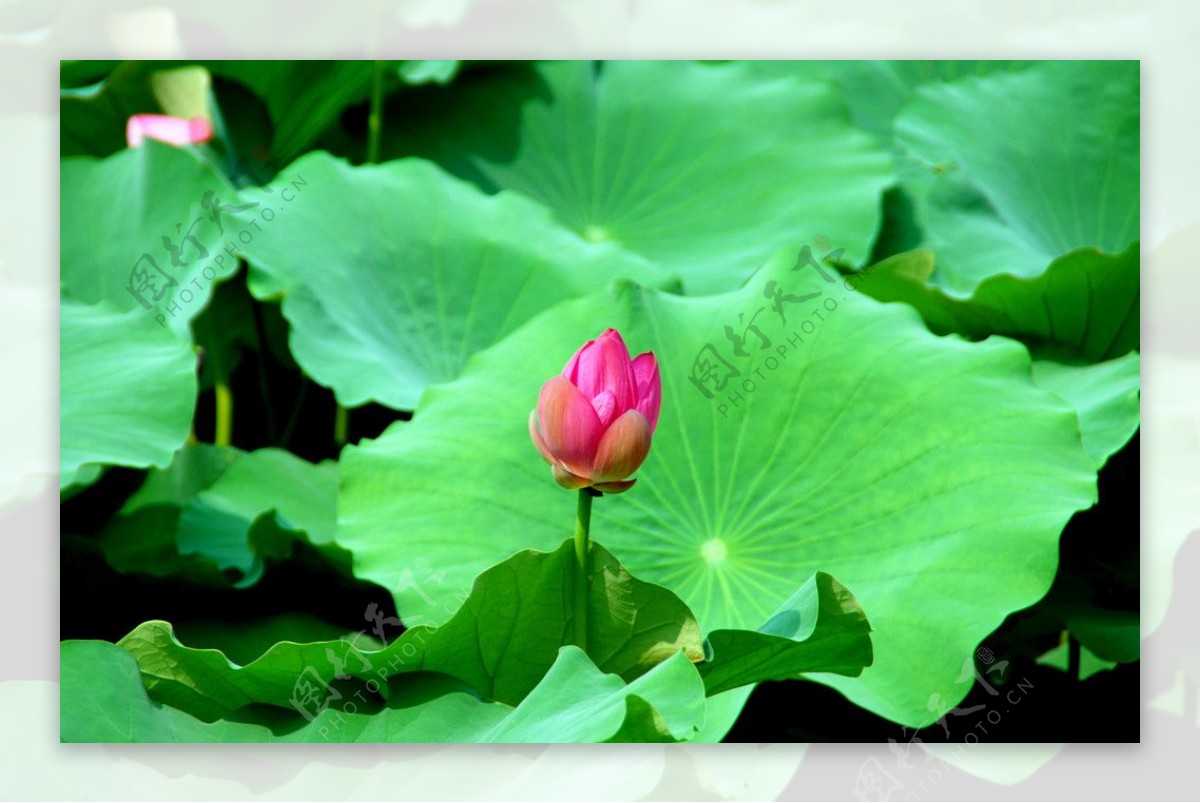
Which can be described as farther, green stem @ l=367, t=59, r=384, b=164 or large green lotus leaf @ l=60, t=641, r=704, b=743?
green stem @ l=367, t=59, r=384, b=164

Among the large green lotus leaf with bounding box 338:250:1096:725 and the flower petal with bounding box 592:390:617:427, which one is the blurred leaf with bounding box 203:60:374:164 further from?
the flower petal with bounding box 592:390:617:427

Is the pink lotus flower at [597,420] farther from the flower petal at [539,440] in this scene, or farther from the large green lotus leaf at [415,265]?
the large green lotus leaf at [415,265]

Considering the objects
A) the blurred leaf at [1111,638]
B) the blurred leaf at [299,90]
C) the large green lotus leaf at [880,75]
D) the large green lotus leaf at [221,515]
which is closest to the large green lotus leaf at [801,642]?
the blurred leaf at [1111,638]

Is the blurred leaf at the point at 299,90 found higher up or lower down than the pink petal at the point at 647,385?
higher up

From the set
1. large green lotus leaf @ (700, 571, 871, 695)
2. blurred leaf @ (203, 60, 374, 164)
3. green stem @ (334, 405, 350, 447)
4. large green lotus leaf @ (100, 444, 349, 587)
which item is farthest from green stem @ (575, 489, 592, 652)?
blurred leaf @ (203, 60, 374, 164)

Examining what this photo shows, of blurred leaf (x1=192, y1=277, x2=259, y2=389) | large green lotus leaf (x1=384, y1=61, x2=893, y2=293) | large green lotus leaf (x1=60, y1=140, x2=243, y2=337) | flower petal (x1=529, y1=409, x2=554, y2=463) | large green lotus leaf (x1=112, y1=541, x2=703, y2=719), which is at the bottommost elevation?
large green lotus leaf (x1=112, y1=541, x2=703, y2=719)

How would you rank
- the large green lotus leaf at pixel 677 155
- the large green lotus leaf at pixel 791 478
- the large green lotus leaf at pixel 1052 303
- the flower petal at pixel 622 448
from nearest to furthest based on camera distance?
1. the flower petal at pixel 622 448
2. the large green lotus leaf at pixel 791 478
3. the large green lotus leaf at pixel 1052 303
4. the large green lotus leaf at pixel 677 155

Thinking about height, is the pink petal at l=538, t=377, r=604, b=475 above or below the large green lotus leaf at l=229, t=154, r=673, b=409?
below
